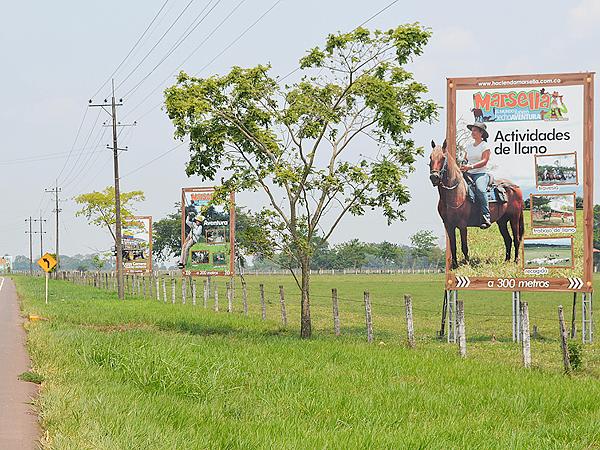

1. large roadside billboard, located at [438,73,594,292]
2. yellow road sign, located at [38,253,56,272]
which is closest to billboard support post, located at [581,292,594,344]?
large roadside billboard, located at [438,73,594,292]

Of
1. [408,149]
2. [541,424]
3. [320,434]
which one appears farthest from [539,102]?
[320,434]

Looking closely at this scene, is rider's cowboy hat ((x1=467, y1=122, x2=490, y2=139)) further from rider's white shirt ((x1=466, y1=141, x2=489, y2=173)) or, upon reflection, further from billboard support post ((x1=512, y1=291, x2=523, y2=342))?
billboard support post ((x1=512, y1=291, x2=523, y2=342))

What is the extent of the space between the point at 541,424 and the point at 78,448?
5.61 meters

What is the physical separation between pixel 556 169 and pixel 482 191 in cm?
189

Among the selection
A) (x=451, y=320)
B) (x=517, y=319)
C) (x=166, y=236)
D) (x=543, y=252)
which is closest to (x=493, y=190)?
(x=543, y=252)

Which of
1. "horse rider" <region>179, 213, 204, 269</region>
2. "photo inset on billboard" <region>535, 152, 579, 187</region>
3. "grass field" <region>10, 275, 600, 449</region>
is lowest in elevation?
"grass field" <region>10, 275, 600, 449</region>

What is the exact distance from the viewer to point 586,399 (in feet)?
41.4

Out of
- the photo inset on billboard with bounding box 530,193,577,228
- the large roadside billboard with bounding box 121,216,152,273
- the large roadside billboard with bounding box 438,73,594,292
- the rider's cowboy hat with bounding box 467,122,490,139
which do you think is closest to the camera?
the large roadside billboard with bounding box 438,73,594,292

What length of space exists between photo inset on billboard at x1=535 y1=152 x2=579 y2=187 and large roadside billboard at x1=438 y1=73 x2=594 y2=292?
0.08 feet

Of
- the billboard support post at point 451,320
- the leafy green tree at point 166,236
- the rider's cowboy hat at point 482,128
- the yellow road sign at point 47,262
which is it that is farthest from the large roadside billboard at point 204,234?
the leafy green tree at point 166,236

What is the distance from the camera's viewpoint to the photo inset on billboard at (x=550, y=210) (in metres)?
23.0

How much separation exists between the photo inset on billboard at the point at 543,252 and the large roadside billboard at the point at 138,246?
3774 centimetres

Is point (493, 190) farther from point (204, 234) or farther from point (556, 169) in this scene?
point (204, 234)

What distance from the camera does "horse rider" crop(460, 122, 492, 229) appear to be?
23297 millimetres
